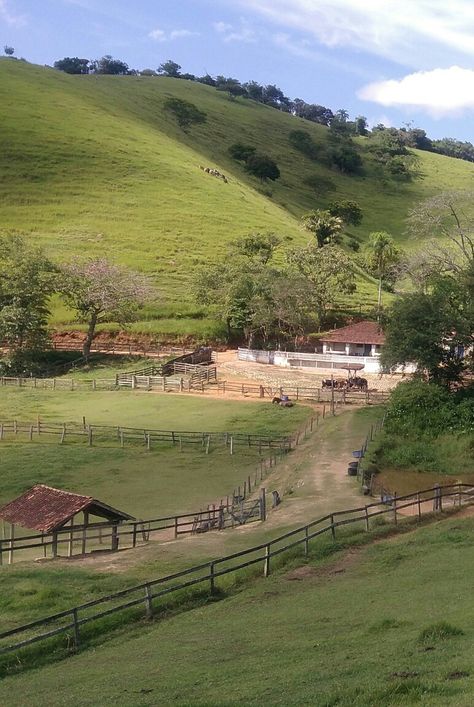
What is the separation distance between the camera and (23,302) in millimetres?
73125

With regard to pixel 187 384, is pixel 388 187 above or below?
above

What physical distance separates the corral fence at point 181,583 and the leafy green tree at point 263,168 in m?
129

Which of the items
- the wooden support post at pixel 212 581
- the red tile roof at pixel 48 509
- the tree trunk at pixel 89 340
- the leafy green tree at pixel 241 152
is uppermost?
the leafy green tree at pixel 241 152

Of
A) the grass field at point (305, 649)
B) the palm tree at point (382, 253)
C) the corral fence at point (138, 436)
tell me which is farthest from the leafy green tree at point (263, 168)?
the grass field at point (305, 649)

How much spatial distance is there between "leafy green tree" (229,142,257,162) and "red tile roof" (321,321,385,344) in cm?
9267

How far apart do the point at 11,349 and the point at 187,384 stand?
20.2 m

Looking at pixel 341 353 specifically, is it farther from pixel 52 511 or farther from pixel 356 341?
pixel 52 511

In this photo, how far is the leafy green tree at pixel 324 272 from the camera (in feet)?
266

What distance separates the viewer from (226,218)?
385ft

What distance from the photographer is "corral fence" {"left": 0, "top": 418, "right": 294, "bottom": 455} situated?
42.3 m

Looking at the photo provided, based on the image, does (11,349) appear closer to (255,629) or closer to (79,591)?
(79,591)

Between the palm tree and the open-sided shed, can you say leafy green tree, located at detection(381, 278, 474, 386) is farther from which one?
the palm tree

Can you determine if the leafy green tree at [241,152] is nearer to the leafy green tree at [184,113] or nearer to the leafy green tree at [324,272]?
the leafy green tree at [184,113]

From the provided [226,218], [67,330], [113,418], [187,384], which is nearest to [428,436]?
[113,418]
